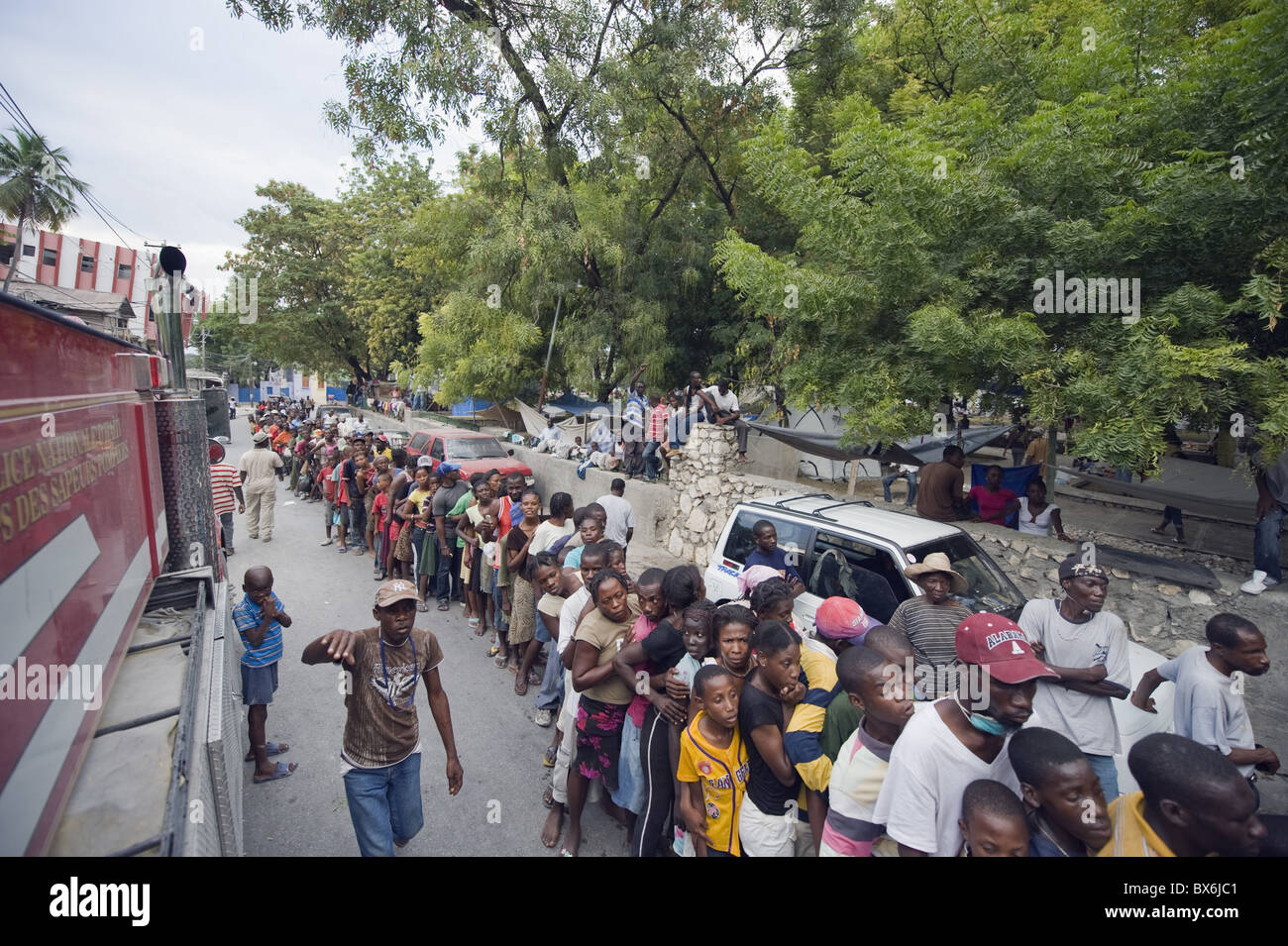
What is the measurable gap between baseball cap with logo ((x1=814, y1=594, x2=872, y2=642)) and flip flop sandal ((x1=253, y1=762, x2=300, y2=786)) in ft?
11.8

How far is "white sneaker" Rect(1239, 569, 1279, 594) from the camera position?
495 centimetres

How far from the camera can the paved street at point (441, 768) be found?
365 centimetres

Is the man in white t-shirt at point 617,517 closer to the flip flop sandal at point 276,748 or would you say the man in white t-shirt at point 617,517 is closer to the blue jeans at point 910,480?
the flip flop sandal at point 276,748

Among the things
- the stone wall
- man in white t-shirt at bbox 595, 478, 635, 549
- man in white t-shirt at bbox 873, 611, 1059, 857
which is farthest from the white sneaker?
man in white t-shirt at bbox 595, 478, 635, 549

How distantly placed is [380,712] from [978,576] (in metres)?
4.20

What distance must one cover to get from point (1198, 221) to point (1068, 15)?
611cm

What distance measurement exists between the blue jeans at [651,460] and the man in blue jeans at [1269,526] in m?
7.13

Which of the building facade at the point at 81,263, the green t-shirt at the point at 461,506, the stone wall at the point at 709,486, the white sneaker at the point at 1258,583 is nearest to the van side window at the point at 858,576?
the white sneaker at the point at 1258,583

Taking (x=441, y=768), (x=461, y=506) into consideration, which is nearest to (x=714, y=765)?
(x=441, y=768)

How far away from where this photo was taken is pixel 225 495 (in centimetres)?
877

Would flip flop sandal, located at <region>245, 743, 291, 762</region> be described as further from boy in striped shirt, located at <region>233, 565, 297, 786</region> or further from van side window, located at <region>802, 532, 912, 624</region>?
van side window, located at <region>802, 532, 912, 624</region>

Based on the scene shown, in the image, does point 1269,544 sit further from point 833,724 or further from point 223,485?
point 223,485
